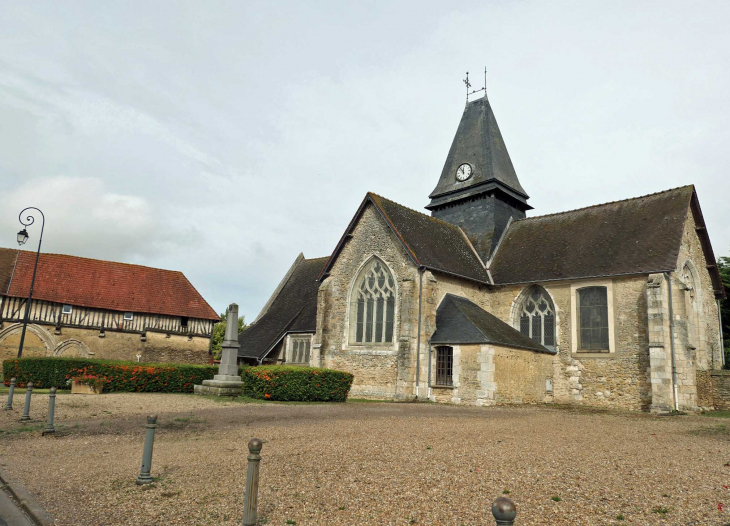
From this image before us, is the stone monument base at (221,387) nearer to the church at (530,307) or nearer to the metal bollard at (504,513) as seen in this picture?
the church at (530,307)

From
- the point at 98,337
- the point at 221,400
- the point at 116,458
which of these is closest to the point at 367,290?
the point at 221,400

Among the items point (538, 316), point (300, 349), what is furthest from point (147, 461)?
point (300, 349)

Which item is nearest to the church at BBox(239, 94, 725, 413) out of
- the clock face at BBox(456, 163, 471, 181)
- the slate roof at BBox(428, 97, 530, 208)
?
the slate roof at BBox(428, 97, 530, 208)

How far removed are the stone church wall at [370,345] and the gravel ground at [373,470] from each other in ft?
23.8

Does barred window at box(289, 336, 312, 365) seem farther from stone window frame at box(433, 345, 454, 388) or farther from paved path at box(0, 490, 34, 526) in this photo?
paved path at box(0, 490, 34, 526)

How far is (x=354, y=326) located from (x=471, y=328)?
5.27 metres

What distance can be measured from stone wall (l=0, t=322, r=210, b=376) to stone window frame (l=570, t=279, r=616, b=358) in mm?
22097

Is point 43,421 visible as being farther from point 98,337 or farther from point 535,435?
point 98,337

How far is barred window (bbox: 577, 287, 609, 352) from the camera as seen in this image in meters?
18.7

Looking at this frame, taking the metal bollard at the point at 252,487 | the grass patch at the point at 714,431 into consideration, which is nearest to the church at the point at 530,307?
the grass patch at the point at 714,431

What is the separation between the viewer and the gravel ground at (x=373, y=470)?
4.89 metres

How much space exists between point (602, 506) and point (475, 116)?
2492cm

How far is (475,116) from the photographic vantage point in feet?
90.3

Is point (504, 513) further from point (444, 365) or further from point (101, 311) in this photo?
point (101, 311)
